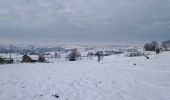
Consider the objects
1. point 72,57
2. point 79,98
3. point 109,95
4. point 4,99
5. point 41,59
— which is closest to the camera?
point 4,99

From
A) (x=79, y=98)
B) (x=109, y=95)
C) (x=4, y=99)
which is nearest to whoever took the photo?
(x=4, y=99)

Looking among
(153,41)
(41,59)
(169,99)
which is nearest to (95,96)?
(169,99)

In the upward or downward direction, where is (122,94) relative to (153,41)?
downward

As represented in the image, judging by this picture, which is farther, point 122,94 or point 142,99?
point 122,94

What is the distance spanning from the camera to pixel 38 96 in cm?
830

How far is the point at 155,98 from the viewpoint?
848 cm

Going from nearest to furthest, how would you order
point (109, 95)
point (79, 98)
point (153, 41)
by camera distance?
point (79, 98), point (109, 95), point (153, 41)

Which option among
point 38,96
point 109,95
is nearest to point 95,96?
point 109,95

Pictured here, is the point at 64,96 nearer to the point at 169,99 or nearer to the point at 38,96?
the point at 38,96

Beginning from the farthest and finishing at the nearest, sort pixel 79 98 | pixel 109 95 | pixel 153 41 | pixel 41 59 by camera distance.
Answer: pixel 153 41, pixel 41 59, pixel 109 95, pixel 79 98

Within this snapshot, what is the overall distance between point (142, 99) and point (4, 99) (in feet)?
22.2

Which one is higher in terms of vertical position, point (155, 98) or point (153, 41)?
point (153, 41)

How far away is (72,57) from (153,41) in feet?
303

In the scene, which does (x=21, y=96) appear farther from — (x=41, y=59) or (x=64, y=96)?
(x=41, y=59)
